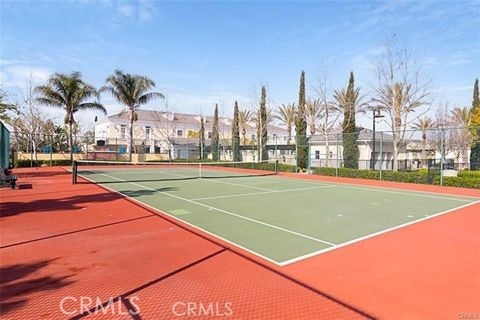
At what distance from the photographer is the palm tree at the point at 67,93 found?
3306 cm

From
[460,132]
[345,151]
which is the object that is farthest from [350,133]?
[460,132]

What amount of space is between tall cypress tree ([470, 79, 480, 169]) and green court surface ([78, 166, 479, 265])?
28.7 ft

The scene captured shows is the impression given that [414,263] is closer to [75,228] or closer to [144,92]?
[75,228]

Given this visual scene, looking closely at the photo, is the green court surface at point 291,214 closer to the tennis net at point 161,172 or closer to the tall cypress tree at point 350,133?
the tennis net at point 161,172

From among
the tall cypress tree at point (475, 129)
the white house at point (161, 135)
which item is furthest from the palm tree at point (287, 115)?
the tall cypress tree at point (475, 129)

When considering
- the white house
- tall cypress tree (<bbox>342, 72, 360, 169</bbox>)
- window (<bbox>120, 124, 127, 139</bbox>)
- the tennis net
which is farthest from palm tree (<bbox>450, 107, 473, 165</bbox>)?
window (<bbox>120, 124, 127, 139</bbox>)

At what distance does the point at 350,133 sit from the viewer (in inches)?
1110

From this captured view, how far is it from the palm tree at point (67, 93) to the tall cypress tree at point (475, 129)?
3298cm

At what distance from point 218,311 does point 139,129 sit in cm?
5674

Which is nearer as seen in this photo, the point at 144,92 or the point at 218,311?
the point at 218,311

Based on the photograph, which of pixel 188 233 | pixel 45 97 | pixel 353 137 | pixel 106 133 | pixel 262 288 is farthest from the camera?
pixel 106 133

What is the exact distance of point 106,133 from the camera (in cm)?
5722

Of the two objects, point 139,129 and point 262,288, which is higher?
point 139,129

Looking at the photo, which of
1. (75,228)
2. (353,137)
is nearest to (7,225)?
(75,228)
